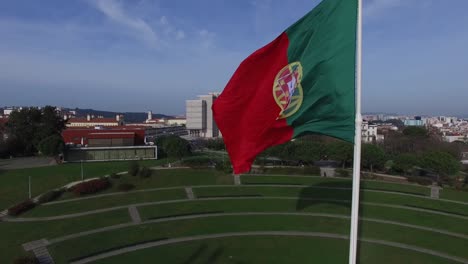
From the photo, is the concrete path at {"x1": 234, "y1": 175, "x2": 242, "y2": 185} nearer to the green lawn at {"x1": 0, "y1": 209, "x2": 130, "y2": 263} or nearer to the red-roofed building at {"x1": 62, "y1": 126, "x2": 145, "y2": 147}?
the green lawn at {"x1": 0, "y1": 209, "x2": 130, "y2": 263}

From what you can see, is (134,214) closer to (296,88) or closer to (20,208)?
(20,208)

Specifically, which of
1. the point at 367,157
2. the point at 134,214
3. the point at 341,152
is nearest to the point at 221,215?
the point at 134,214

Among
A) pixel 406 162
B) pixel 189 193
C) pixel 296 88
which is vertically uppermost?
pixel 296 88

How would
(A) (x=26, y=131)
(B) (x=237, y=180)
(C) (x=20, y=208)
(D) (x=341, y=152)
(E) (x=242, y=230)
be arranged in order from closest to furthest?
(E) (x=242, y=230), (C) (x=20, y=208), (B) (x=237, y=180), (D) (x=341, y=152), (A) (x=26, y=131)

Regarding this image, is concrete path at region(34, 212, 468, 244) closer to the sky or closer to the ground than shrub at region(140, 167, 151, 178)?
closer to the ground

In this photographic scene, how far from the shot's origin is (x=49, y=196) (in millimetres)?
29047

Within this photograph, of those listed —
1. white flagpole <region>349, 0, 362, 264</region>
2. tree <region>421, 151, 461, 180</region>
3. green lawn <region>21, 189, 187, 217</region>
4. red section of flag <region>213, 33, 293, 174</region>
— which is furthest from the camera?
tree <region>421, 151, 461, 180</region>

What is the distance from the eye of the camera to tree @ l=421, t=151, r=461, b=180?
3828cm

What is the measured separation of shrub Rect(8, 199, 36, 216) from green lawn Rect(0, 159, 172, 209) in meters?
1.77

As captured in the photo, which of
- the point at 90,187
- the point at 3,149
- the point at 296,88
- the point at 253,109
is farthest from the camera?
the point at 3,149

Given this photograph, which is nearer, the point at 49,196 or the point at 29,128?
the point at 49,196

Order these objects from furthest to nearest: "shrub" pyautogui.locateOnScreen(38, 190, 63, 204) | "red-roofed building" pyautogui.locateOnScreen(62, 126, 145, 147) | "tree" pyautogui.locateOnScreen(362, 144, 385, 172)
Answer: "red-roofed building" pyautogui.locateOnScreen(62, 126, 145, 147)
"tree" pyautogui.locateOnScreen(362, 144, 385, 172)
"shrub" pyautogui.locateOnScreen(38, 190, 63, 204)

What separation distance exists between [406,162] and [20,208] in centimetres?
3867

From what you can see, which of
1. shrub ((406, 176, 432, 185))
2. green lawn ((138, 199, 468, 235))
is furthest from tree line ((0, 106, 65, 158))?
shrub ((406, 176, 432, 185))
